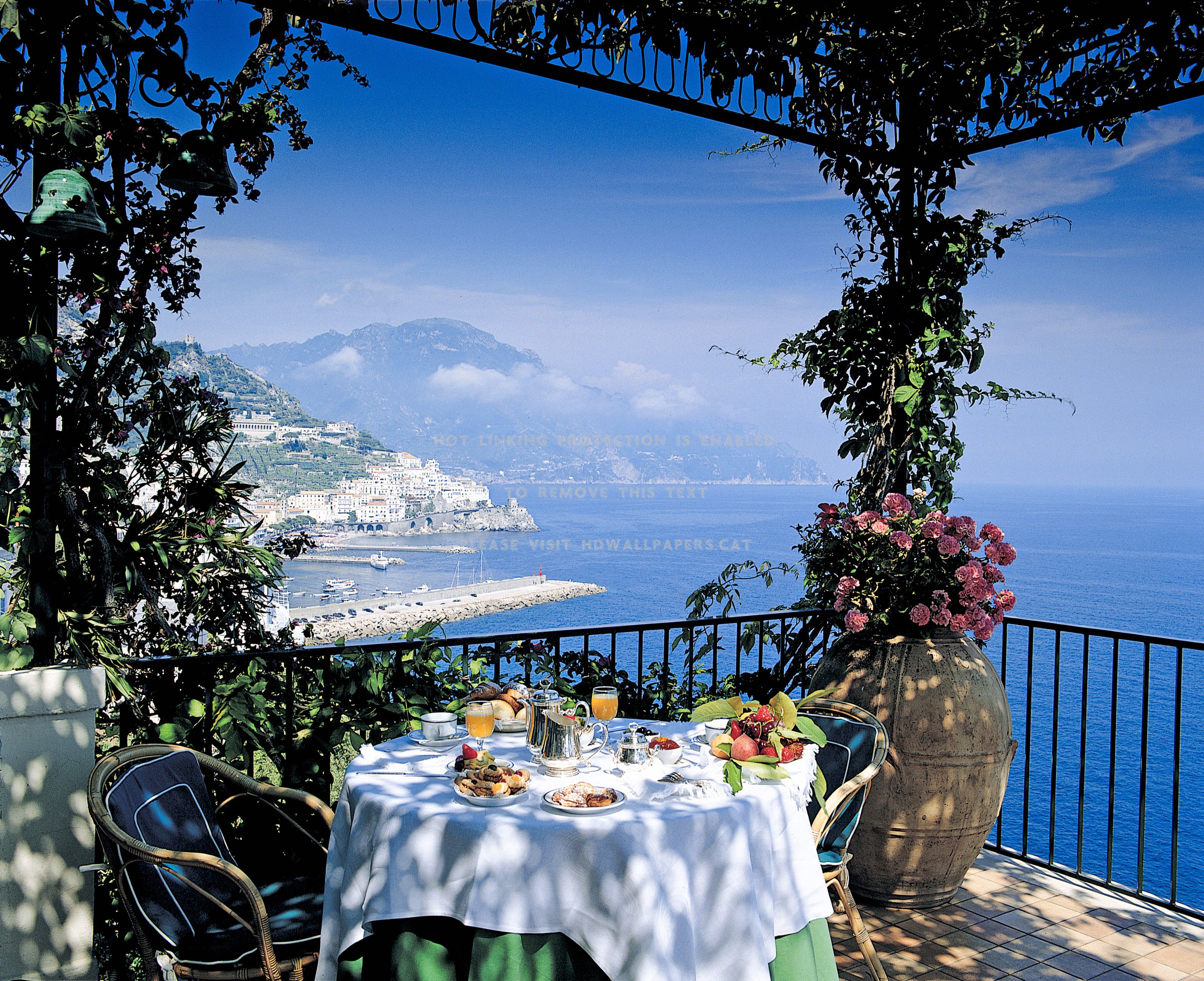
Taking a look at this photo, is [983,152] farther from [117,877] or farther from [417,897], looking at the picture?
[117,877]

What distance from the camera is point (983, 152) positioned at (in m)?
3.90

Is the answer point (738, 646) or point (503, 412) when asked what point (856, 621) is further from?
point (503, 412)

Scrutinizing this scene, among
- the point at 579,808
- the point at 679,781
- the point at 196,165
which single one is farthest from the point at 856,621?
the point at 196,165

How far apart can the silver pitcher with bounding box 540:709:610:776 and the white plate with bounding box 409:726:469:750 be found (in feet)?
0.98

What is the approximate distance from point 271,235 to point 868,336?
68.6 meters

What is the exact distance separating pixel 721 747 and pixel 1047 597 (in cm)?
5543

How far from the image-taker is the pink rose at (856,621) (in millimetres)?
3451

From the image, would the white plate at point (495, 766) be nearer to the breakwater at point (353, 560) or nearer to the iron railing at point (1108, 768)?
the iron railing at point (1108, 768)

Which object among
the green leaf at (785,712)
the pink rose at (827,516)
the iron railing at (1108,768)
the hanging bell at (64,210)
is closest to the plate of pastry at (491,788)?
the green leaf at (785,712)

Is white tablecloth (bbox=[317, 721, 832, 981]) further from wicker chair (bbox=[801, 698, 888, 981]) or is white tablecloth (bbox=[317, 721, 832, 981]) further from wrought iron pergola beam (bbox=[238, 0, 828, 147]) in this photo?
wrought iron pergola beam (bbox=[238, 0, 828, 147])

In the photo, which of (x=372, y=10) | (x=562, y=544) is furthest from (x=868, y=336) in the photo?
(x=562, y=544)

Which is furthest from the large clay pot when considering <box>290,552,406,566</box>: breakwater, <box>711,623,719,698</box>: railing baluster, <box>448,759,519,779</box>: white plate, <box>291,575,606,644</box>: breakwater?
<box>290,552,406,566</box>: breakwater

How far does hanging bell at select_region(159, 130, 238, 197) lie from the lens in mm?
2650

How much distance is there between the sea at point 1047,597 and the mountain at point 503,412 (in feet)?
11.3
